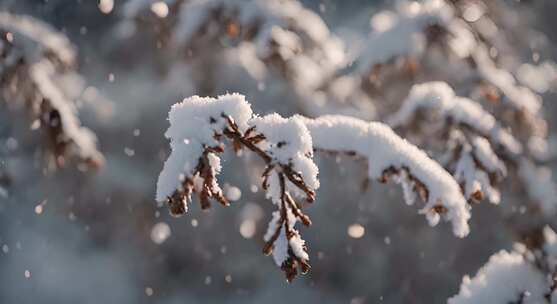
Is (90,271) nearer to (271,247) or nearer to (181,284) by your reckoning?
(181,284)

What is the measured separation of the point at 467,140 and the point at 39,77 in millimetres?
2636

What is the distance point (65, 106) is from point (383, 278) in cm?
593

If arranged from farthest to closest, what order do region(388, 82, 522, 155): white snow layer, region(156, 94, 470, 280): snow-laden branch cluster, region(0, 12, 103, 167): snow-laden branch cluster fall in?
region(0, 12, 103, 167): snow-laden branch cluster, region(388, 82, 522, 155): white snow layer, region(156, 94, 470, 280): snow-laden branch cluster

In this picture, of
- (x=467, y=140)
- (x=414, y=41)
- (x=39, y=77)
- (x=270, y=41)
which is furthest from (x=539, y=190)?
(x=39, y=77)

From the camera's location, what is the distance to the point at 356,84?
419 centimetres

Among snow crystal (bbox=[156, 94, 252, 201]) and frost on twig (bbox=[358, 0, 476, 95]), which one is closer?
snow crystal (bbox=[156, 94, 252, 201])

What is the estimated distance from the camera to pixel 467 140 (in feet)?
11.0

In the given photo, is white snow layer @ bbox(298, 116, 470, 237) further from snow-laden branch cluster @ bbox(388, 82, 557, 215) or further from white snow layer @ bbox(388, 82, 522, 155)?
white snow layer @ bbox(388, 82, 522, 155)

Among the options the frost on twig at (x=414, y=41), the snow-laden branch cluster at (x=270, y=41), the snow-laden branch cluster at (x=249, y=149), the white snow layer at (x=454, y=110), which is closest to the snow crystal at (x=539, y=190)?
the white snow layer at (x=454, y=110)

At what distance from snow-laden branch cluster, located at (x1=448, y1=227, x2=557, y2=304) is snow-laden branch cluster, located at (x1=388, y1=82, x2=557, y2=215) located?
0.34 meters

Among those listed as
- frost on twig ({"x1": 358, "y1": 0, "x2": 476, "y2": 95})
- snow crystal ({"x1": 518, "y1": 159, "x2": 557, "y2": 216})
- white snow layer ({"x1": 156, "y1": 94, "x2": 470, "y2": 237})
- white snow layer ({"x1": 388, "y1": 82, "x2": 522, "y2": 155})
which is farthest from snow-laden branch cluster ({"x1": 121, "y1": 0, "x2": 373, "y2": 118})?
white snow layer ({"x1": 156, "y1": 94, "x2": 470, "y2": 237})

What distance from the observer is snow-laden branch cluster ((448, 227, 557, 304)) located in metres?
2.65

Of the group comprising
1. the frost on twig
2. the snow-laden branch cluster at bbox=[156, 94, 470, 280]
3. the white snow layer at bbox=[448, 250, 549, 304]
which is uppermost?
the frost on twig

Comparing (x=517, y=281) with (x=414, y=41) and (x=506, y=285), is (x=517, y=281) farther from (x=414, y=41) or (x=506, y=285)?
(x=414, y=41)
